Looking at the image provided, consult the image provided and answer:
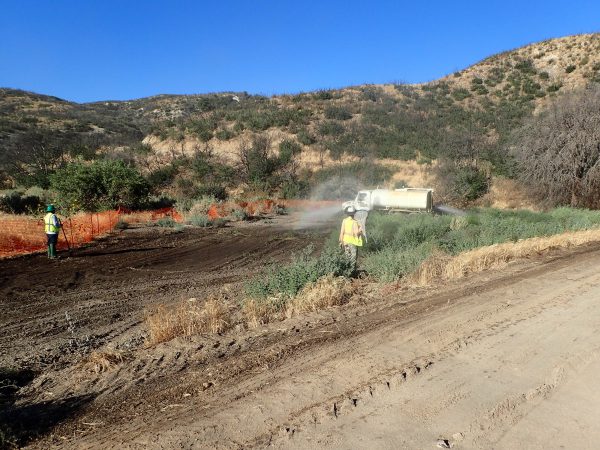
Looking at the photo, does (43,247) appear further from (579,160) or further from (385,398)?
(579,160)

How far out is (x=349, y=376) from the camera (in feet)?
17.7

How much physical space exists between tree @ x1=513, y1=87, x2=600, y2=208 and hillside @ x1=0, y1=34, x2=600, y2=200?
228 inches

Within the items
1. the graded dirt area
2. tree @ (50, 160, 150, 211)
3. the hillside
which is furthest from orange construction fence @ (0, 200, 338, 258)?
the hillside

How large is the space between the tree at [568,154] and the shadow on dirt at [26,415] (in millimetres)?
27479

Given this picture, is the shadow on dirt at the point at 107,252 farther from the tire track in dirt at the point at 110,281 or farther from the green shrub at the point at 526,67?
the green shrub at the point at 526,67

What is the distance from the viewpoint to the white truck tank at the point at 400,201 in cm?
2261

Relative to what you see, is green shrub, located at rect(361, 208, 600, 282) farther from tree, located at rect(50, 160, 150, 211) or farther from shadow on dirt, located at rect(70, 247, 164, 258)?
tree, located at rect(50, 160, 150, 211)

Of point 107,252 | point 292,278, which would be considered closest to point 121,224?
point 107,252

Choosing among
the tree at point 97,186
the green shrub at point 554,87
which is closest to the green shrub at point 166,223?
the tree at point 97,186

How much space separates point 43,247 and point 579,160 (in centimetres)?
2604

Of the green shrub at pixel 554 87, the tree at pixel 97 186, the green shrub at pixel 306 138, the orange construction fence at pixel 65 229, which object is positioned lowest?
the orange construction fence at pixel 65 229

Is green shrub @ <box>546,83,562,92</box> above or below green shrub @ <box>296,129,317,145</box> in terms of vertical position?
above

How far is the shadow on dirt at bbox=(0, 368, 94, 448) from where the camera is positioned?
171 inches

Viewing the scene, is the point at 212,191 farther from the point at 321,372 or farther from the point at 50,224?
the point at 321,372
